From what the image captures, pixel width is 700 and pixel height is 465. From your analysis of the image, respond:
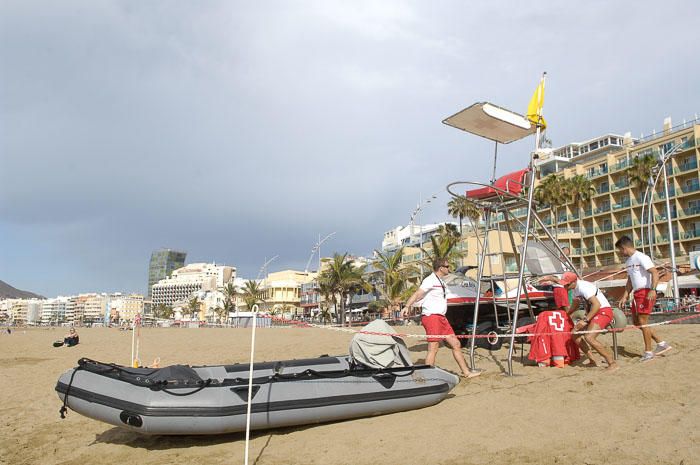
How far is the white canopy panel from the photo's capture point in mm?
7172

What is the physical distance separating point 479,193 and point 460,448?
181 inches

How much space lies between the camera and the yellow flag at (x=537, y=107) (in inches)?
295

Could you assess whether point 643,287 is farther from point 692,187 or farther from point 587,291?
point 692,187

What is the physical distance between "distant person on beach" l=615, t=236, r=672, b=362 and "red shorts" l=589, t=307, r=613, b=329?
Result: 0.95 ft

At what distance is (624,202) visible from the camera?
55031 millimetres

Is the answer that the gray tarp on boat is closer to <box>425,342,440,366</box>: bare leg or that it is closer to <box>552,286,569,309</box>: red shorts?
<box>425,342,440,366</box>: bare leg

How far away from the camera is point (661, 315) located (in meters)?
16.5

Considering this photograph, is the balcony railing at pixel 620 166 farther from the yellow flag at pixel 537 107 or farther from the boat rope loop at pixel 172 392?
the boat rope loop at pixel 172 392

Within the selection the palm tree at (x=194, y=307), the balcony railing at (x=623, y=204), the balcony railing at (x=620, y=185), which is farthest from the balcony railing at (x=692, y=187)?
the palm tree at (x=194, y=307)

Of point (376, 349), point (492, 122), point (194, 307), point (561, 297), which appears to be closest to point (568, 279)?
point (561, 297)

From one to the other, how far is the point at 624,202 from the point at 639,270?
55.8m

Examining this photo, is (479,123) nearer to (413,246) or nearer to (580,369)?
(580,369)

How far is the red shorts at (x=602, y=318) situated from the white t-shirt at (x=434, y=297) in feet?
6.81

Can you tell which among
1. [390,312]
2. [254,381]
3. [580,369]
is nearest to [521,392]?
[580,369]
